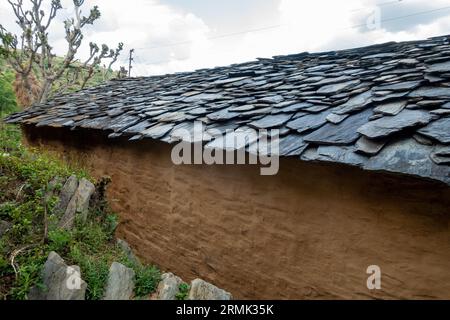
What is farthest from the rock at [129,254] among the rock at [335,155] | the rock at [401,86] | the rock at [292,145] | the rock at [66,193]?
the rock at [401,86]

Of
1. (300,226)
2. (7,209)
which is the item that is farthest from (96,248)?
(300,226)

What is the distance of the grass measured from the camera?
7.75 feet

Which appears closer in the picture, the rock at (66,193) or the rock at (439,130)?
the rock at (439,130)

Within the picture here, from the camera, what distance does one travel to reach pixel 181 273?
4496mm

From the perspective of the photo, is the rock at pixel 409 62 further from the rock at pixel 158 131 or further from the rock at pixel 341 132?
the rock at pixel 158 131

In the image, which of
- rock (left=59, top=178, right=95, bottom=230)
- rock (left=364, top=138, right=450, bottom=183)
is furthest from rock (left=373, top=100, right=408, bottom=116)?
rock (left=59, top=178, right=95, bottom=230)

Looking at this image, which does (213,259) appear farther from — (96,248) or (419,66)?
(419,66)

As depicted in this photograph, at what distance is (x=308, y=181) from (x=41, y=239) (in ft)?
7.98

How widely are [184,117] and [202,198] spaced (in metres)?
1.08

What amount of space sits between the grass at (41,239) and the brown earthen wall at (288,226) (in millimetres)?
1149

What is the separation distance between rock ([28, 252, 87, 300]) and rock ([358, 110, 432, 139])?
2390 mm

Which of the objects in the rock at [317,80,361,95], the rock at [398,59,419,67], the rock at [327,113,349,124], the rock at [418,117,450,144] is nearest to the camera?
the rock at [418,117,450,144]

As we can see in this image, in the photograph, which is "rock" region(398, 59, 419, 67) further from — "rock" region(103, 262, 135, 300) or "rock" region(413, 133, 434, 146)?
"rock" region(103, 262, 135, 300)

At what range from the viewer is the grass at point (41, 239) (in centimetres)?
236
